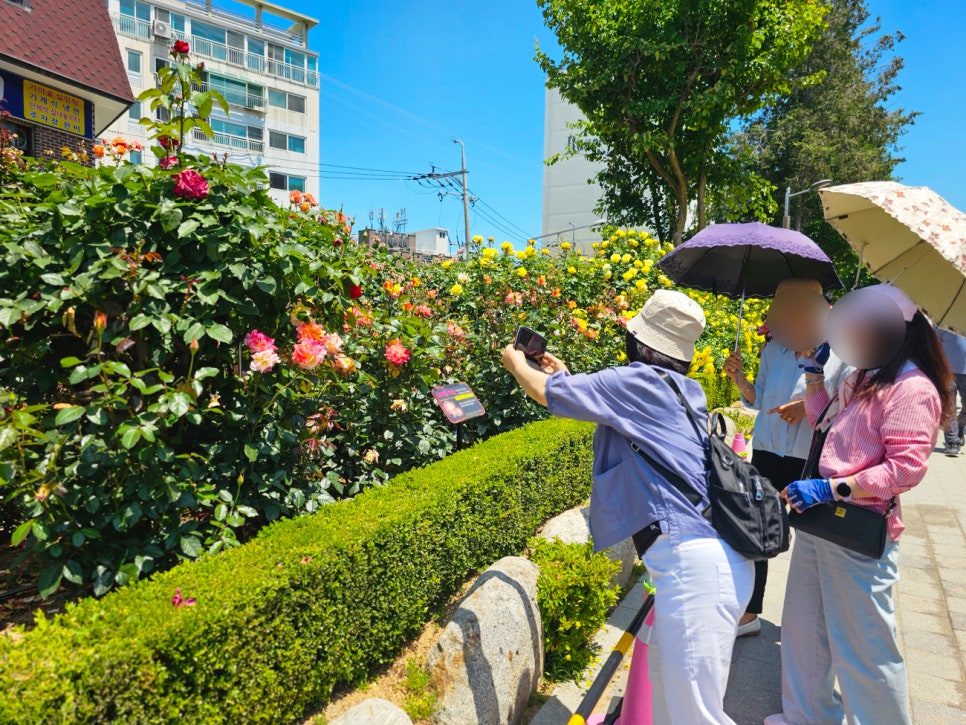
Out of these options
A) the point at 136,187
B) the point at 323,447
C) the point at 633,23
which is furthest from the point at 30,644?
the point at 633,23

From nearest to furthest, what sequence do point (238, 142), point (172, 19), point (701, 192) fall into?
1. point (701, 192)
2. point (172, 19)
3. point (238, 142)

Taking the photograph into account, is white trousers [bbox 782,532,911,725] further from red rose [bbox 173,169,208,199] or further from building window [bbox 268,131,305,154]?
building window [bbox 268,131,305,154]

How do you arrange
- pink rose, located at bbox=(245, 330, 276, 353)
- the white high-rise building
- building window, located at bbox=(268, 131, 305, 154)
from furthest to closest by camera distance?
the white high-rise building < building window, located at bbox=(268, 131, 305, 154) < pink rose, located at bbox=(245, 330, 276, 353)

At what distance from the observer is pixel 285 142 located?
3966cm

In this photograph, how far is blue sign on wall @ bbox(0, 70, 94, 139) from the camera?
34.8ft

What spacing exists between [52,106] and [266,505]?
41.6ft

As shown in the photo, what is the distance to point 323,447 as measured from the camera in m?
2.84

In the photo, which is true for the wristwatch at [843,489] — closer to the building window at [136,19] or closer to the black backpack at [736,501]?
the black backpack at [736,501]

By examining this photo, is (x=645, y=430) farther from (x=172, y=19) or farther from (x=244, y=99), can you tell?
(x=172, y=19)

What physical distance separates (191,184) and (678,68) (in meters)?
13.0

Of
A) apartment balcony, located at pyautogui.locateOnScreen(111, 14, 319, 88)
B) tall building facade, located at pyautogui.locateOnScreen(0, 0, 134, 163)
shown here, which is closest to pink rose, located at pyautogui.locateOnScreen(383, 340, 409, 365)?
tall building facade, located at pyautogui.locateOnScreen(0, 0, 134, 163)

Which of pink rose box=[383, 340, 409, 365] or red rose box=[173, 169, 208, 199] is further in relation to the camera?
pink rose box=[383, 340, 409, 365]

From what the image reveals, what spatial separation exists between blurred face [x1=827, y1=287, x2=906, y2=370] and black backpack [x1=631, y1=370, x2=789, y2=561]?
2.31 ft

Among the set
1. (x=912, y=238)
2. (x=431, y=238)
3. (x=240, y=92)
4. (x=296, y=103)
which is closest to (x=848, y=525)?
(x=912, y=238)
